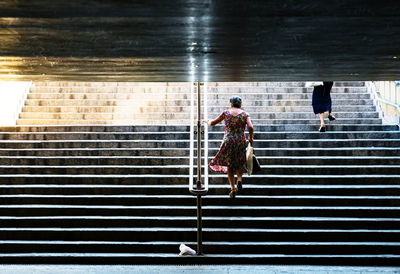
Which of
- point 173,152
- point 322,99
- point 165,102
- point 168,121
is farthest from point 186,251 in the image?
point 165,102

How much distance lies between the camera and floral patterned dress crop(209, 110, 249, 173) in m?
6.72

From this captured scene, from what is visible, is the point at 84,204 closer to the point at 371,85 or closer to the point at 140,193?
the point at 140,193

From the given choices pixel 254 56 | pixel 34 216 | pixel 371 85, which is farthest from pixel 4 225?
pixel 371 85

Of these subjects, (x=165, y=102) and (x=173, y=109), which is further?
(x=165, y=102)

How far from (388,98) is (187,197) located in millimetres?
5746

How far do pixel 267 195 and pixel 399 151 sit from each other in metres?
2.80

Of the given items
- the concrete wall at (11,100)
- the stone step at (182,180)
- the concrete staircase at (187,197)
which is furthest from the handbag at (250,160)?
the concrete wall at (11,100)

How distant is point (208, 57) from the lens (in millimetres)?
5039

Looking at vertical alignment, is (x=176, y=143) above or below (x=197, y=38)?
below

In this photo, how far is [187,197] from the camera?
7.77 metres

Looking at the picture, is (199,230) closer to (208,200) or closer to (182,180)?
(208,200)

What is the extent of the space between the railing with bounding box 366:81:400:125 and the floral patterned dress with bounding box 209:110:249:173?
14.7ft

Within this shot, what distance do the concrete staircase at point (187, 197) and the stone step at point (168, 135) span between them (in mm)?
20

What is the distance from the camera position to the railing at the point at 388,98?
998 cm
